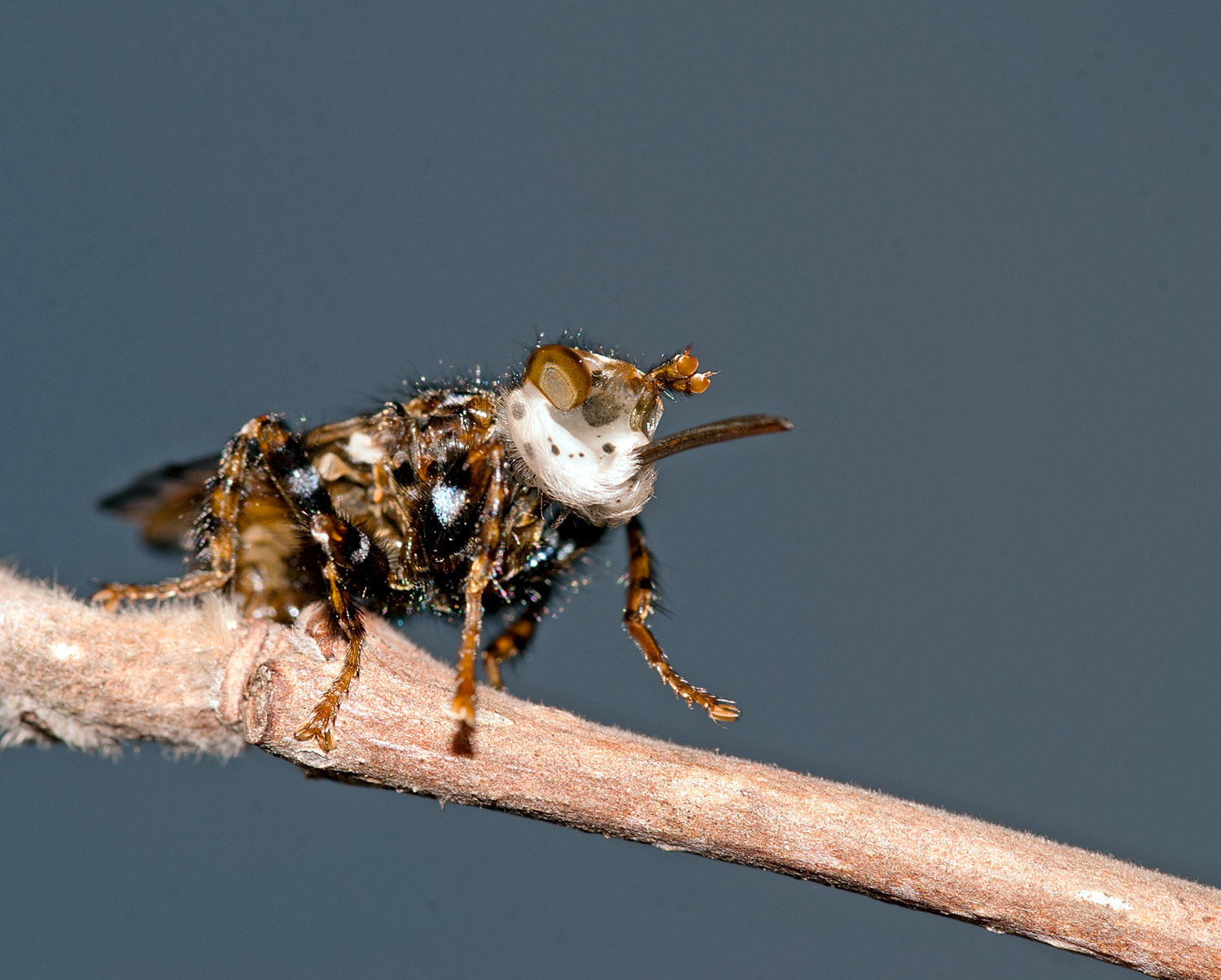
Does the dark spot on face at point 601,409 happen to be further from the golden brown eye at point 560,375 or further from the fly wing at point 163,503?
the fly wing at point 163,503

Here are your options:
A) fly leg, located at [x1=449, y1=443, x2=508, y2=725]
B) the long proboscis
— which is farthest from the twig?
the long proboscis

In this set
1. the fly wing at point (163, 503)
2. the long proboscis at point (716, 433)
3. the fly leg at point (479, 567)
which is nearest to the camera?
the long proboscis at point (716, 433)

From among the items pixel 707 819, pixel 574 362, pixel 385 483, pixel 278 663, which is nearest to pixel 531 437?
pixel 574 362

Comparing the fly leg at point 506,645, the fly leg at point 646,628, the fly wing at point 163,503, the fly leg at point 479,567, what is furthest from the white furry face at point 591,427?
the fly wing at point 163,503

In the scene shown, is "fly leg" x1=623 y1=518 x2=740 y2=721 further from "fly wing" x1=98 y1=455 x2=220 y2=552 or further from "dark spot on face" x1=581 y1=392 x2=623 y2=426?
"fly wing" x1=98 y1=455 x2=220 y2=552

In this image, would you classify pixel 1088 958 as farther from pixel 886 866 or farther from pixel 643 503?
pixel 643 503

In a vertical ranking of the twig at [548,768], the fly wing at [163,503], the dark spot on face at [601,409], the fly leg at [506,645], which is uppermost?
the dark spot on face at [601,409]
